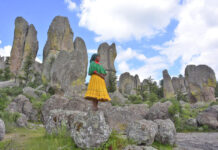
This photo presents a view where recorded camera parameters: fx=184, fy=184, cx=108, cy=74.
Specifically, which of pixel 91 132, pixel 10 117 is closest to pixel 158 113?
pixel 91 132

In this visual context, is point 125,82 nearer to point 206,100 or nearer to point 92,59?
point 206,100

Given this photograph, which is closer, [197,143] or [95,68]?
[95,68]

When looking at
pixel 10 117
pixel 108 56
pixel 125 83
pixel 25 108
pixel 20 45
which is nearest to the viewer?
pixel 10 117

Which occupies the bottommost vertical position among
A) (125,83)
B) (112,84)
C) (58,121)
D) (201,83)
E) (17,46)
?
(58,121)

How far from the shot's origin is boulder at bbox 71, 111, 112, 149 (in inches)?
180

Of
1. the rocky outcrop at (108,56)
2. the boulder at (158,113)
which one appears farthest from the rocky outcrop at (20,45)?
the boulder at (158,113)

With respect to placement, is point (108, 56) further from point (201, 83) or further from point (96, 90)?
point (96, 90)

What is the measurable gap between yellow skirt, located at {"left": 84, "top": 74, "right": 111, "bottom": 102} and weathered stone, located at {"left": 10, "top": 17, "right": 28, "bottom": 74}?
112 feet

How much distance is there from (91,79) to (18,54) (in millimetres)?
34566

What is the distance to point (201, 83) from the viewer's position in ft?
68.3

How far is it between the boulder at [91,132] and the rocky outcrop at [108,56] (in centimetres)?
2710

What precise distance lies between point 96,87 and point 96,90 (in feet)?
0.30

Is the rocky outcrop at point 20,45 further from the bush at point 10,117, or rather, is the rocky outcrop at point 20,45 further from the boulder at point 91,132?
the boulder at point 91,132

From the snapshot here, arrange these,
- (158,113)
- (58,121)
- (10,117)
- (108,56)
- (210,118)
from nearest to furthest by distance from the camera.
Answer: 1. (58,121)
2. (10,117)
3. (210,118)
4. (158,113)
5. (108,56)
